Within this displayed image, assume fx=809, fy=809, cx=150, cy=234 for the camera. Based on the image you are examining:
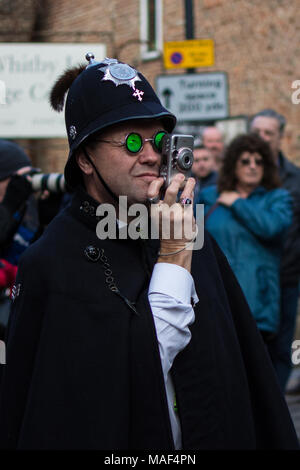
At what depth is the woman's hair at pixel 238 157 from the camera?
5.43m

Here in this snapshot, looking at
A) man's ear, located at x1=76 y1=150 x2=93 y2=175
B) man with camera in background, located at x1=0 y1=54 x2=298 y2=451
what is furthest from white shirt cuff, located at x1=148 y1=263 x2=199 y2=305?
man's ear, located at x1=76 y1=150 x2=93 y2=175

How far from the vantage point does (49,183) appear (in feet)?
13.8

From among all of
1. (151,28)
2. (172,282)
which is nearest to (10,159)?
(172,282)

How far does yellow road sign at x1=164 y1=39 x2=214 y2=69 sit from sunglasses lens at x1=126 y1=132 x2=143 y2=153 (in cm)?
663

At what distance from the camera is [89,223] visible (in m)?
2.47

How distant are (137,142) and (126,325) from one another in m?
0.56

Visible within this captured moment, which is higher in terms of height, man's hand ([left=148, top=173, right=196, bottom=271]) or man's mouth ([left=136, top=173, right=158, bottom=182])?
man's mouth ([left=136, top=173, right=158, bottom=182])

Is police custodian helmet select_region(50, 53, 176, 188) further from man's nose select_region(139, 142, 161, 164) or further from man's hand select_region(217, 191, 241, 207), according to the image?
man's hand select_region(217, 191, 241, 207)

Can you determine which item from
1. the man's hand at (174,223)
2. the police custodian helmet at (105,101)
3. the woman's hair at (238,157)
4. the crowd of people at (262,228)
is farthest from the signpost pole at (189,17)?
the man's hand at (174,223)

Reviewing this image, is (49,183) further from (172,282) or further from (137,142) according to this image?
(172,282)

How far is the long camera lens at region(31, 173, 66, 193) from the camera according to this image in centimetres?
415

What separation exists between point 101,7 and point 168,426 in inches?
612

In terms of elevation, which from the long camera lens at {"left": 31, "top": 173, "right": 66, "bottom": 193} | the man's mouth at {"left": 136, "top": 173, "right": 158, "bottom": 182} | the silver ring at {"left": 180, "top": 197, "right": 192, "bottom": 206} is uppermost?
the long camera lens at {"left": 31, "top": 173, "right": 66, "bottom": 193}

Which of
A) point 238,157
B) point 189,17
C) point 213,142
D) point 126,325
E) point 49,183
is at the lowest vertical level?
point 126,325
